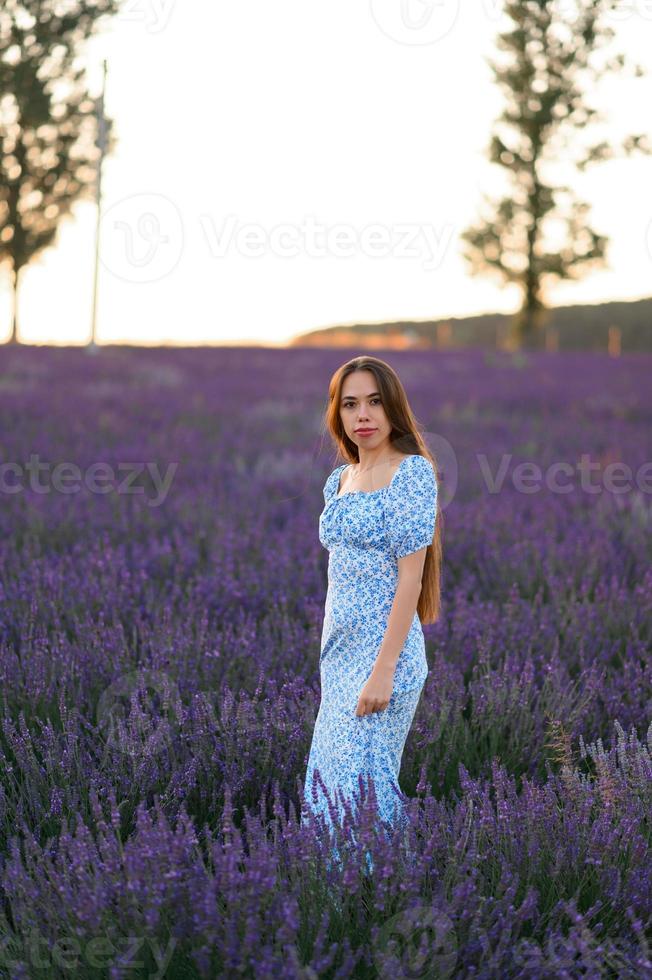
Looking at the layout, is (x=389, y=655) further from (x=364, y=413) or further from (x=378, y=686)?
(x=364, y=413)

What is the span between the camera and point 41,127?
28922 millimetres

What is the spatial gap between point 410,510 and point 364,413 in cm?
29

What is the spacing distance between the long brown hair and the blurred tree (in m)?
26.9

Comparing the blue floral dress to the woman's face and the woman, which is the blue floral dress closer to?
the woman

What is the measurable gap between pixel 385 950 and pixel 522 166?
103 feet

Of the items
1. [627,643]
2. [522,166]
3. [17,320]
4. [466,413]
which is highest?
[522,166]

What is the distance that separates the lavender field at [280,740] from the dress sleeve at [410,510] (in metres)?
0.51

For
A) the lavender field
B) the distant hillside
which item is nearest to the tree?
the distant hillside

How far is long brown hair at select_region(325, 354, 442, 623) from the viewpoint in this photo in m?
2.50

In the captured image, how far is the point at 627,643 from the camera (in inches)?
146

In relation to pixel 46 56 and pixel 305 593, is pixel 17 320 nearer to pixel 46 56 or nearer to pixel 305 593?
pixel 46 56

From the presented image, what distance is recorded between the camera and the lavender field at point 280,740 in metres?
1.80

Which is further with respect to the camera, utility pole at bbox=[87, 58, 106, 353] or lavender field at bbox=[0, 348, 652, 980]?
utility pole at bbox=[87, 58, 106, 353]

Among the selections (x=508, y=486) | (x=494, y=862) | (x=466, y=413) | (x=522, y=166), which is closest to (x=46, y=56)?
(x=522, y=166)
